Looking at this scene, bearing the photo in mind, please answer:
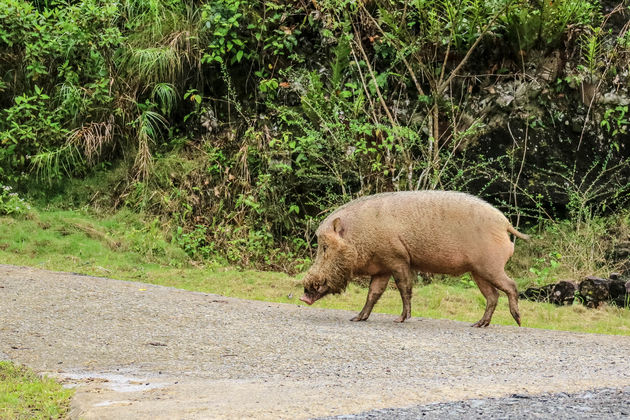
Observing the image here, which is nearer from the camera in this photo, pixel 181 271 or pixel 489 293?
pixel 489 293

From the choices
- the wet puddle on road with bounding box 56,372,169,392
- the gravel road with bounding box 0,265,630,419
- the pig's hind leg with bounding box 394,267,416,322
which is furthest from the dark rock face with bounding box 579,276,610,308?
the wet puddle on road with bounding box 56,372,169,392

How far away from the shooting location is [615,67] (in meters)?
13.9

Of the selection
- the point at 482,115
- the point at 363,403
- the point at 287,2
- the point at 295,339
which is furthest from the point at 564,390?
the point at 287,2

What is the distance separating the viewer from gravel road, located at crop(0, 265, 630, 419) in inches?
208

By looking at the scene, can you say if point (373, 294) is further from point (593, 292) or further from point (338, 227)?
point (593, 292)

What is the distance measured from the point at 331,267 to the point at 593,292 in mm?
4096

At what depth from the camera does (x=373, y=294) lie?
893cm

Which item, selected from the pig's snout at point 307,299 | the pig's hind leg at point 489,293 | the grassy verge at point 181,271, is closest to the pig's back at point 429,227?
the pig's hind leg at point 489,293

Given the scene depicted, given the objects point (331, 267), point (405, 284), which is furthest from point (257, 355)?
point (405, 284)

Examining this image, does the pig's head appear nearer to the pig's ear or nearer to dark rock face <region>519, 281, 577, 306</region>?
the pig's ear

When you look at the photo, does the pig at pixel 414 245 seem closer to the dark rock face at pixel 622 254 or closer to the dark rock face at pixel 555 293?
the dark rock face at pixel 555 293

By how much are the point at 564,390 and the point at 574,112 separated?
9.31 metres

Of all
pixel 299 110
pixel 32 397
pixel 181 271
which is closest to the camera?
pixel 32 397

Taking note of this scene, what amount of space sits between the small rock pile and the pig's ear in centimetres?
378
